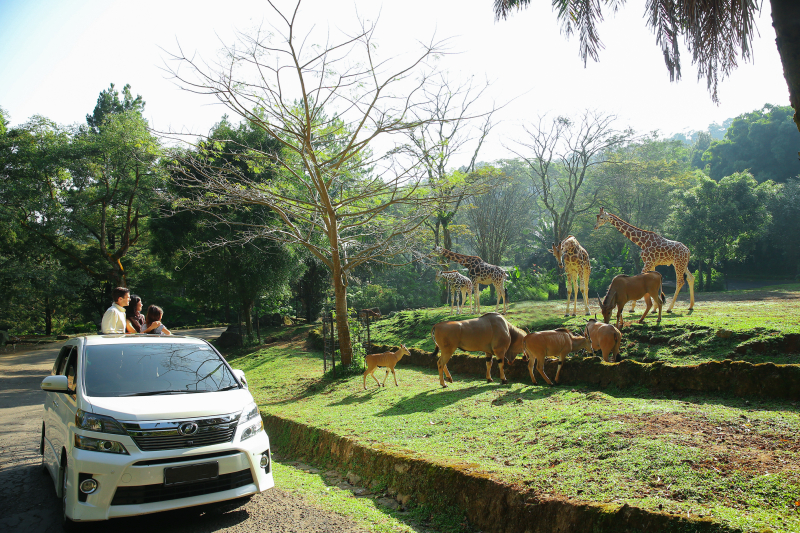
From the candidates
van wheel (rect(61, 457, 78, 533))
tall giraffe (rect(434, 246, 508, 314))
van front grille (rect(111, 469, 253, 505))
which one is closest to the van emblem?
van front grille (rect(111, 469, 253, 505))

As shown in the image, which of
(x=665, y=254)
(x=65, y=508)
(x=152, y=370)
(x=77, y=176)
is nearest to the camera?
(x=65, y=508)

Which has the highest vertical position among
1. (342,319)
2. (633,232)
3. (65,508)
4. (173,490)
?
(633,232)

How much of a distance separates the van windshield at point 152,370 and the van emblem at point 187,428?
1.98ft

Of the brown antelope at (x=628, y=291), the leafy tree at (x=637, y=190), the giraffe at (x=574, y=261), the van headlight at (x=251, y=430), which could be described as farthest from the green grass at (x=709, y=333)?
the leafy tree at (x=637, y=190)

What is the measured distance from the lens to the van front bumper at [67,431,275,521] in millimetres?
3803

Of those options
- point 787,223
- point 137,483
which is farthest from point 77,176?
point 787,223

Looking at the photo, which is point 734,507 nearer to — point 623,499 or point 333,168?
point 623,499

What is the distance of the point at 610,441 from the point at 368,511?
2.29 meters

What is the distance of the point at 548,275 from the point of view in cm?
2416

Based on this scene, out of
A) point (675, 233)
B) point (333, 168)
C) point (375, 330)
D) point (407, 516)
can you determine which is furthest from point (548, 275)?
point (407, 516)

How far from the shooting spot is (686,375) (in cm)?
618

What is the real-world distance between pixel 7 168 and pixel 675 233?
3358 cm

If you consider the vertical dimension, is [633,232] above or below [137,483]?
above

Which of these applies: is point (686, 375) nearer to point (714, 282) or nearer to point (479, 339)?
point (479, 339)
